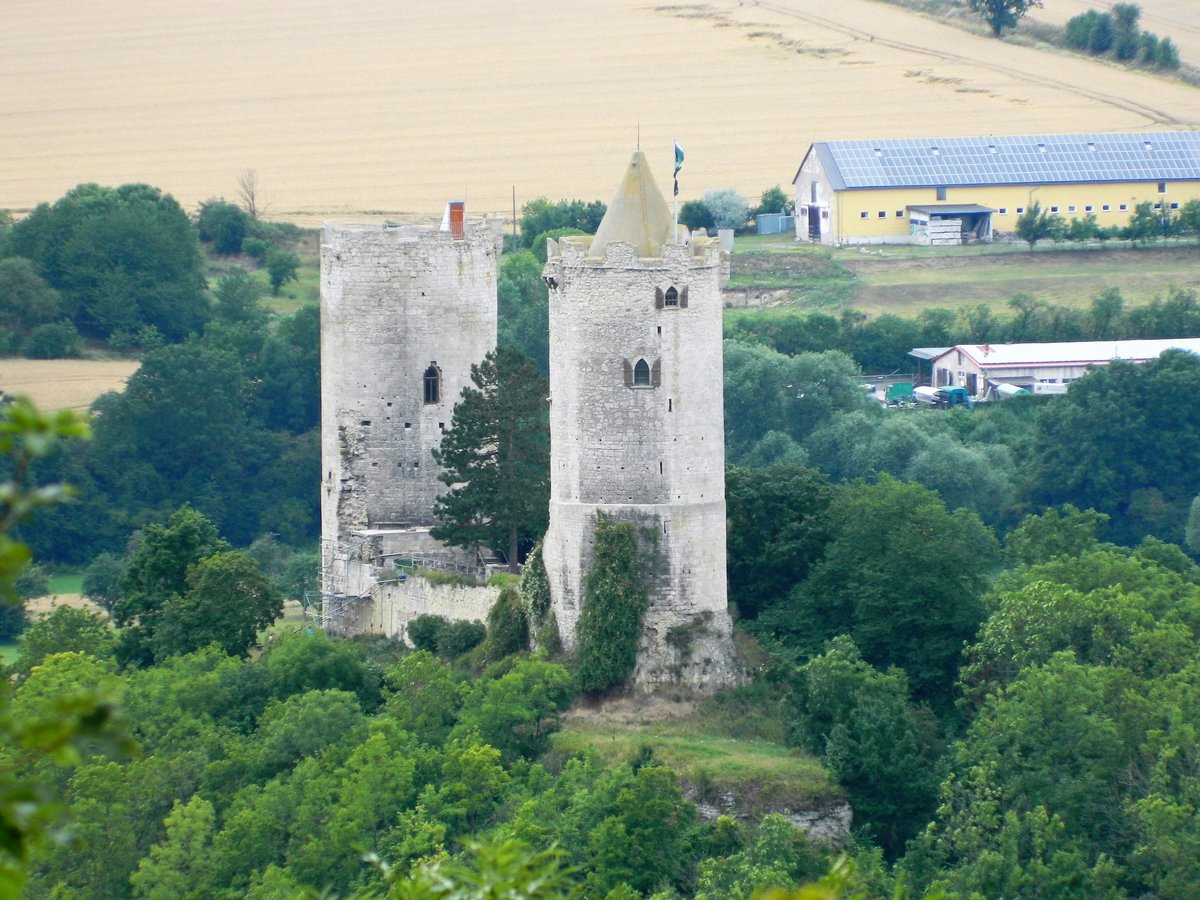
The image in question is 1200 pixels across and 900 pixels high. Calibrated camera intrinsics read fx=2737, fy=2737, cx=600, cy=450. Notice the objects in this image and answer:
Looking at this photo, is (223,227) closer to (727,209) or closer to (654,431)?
(727,209)

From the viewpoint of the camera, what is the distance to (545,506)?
173 feet

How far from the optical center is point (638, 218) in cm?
4684

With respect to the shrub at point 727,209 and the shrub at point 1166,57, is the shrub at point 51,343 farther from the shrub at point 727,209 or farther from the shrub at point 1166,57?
the shrub at point 1166,57

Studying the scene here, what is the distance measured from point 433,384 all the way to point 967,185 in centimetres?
4962

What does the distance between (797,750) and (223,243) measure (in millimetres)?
66560

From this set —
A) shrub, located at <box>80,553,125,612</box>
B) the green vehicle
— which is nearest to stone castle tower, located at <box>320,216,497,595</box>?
shrub, located at <box>80,553,125,612</box>

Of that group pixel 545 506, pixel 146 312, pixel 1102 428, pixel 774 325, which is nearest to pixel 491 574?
pixel 545 506

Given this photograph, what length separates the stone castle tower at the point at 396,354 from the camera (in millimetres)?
55469

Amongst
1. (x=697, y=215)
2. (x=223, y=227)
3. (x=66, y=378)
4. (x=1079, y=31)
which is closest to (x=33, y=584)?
(x=66, y=378)

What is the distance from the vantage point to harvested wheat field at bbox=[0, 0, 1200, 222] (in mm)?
115812

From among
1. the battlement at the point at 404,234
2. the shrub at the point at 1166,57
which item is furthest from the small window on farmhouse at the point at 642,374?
the shrub at the point at 1166,57

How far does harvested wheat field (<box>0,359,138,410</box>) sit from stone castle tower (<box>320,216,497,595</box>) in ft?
98.6

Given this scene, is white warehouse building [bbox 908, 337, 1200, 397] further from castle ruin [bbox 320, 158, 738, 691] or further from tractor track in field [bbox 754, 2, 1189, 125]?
castle ruin [bbox 320, 158, 738, 691]

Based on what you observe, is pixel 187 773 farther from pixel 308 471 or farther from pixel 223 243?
pixel 223 243
